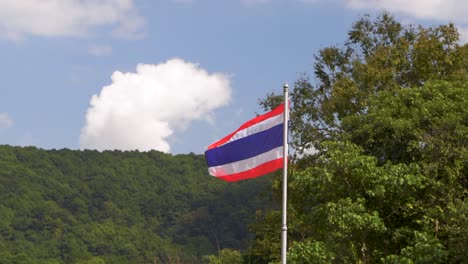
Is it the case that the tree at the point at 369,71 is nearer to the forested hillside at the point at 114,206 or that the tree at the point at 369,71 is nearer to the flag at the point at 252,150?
the flag at the point at 252,150

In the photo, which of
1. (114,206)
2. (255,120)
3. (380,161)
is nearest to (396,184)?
(380,161)

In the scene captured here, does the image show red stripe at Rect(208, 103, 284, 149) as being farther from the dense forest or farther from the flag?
the dense forest

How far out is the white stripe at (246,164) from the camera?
13812mm

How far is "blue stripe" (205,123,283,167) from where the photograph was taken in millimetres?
13865

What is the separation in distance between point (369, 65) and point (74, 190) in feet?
500

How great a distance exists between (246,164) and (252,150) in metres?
0.24

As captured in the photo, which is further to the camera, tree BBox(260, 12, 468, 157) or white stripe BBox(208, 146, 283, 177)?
tree BBox(260, 12, 468, 157)

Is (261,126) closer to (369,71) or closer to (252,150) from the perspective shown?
(252,150)

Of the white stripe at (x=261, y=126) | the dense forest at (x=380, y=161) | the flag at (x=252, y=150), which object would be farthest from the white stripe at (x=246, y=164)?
the dense forest at (x=380, y=161)

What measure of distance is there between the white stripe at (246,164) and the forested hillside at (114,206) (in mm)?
119224

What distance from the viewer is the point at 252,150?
1397cm

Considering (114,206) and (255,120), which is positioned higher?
(114,206)

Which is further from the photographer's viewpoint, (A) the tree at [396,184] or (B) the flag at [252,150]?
(A) the tree at [396,184]

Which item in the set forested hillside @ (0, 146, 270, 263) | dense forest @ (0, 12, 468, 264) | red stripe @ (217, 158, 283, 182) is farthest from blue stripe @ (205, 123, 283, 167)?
forested hillside @ (0, 146, 270, 263)
